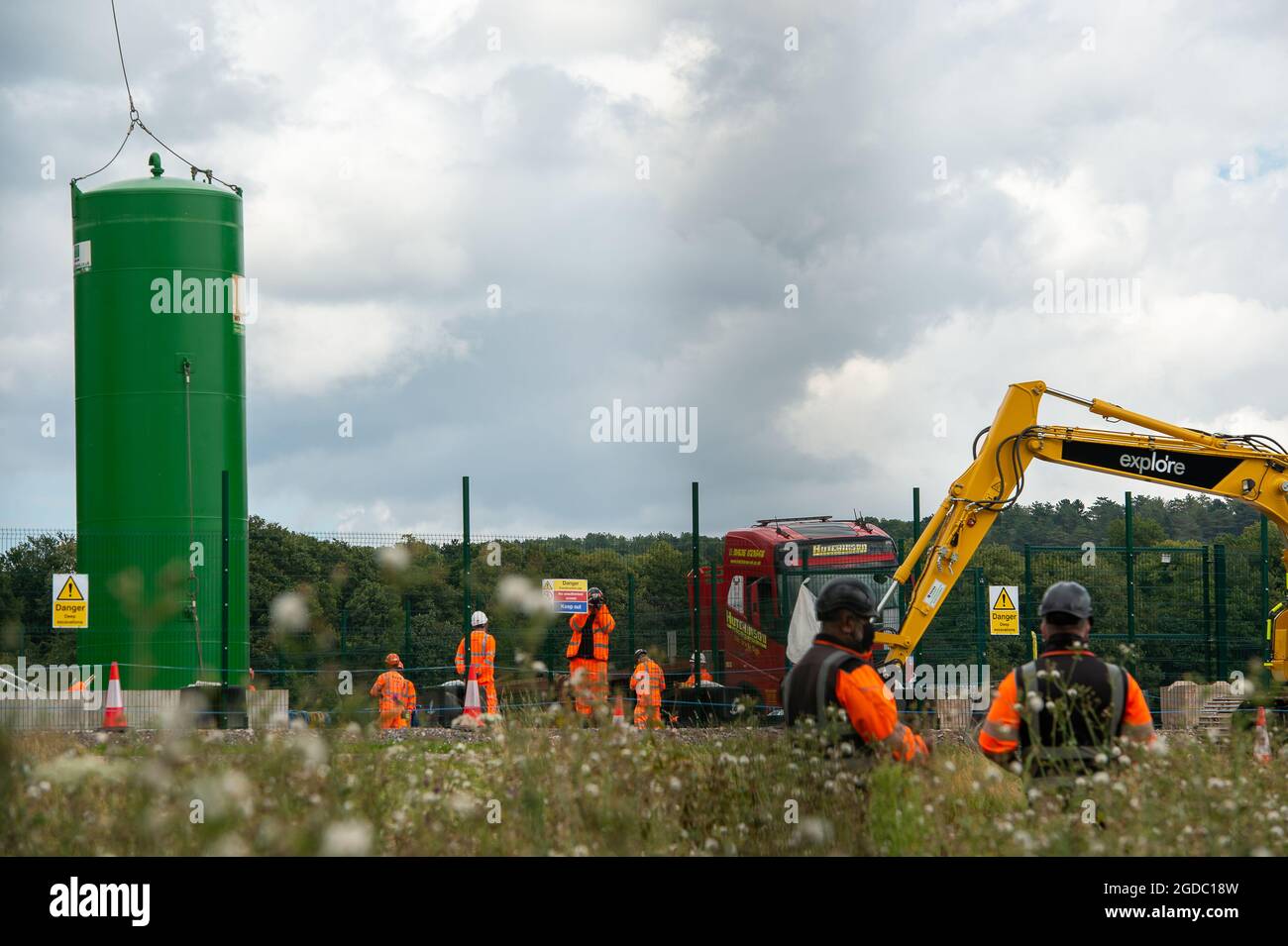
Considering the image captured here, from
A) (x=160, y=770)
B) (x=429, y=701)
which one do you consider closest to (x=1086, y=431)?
(x=429, y=701)

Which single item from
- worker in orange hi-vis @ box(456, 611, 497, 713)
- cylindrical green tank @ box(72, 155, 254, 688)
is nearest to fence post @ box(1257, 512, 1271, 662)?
worker in orange hi-vis @ box(456, 611, 497, 713)

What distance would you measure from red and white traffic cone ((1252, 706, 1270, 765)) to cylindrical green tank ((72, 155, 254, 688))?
44.2 ft

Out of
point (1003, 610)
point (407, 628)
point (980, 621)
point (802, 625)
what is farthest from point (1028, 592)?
point (407, 628)

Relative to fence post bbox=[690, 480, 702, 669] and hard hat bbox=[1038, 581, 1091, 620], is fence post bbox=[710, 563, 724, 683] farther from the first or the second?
hard hat bbox=[1038, 581, 1091, 620]

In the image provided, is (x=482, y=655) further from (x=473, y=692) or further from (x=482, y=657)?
(x=473, y=692)

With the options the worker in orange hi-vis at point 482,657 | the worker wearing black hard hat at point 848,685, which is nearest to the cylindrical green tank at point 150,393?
the worker in orange hi-vis at point 482,657

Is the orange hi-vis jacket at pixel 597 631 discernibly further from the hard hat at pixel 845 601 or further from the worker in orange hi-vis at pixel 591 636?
the hard hat at pixel 845 601

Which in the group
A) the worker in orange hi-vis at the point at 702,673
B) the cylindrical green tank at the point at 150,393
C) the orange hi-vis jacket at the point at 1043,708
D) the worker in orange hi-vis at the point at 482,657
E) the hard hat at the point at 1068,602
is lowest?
the worker in orange hi-vis at the point at 702,673

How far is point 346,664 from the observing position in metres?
18.4

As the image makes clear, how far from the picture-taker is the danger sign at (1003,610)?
19.1m

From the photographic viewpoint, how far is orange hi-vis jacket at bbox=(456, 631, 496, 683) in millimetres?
16547

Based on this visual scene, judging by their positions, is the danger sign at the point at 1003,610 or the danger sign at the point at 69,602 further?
the danger sign at the point at 1003,610

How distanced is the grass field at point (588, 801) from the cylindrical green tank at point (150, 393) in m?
11.5
